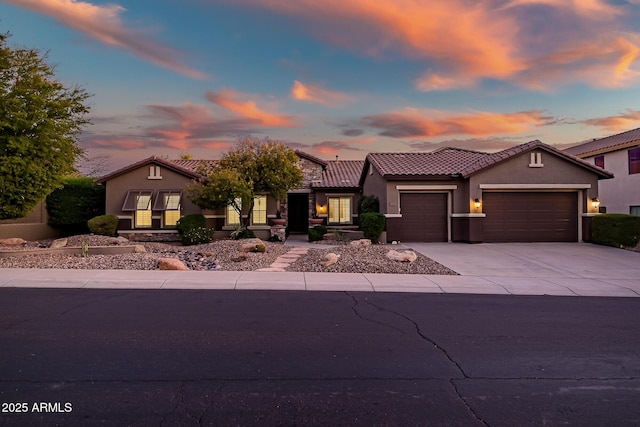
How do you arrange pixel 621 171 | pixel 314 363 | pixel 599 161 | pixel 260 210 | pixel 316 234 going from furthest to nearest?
pixel 599 161
pixel 621 171
pixel 260 210
pixel 316 234
pixel 314 363

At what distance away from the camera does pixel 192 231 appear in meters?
18.9

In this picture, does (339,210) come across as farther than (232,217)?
Yes

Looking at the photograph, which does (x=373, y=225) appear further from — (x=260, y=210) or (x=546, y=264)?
(x=546, y=264)

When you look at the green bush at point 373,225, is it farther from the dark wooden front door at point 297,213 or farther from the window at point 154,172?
the window at point 154,172

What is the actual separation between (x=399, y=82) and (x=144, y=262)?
14.4 metres

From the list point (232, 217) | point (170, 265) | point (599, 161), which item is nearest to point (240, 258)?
point (170, 265)

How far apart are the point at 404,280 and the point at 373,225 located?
357 inches

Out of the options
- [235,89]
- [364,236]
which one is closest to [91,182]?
[235,89]

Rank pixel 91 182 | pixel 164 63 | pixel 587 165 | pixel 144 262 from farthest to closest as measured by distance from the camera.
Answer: pixel 91 182 → pixel 587 165 → pixel 164 63 → pixel 144 262

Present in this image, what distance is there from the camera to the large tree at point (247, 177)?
17953mm

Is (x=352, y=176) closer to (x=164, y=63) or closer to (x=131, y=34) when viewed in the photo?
(x=164, y=63)

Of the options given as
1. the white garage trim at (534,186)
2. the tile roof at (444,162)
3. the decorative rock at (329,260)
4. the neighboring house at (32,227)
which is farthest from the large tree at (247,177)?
the white garage trim at (534,186)

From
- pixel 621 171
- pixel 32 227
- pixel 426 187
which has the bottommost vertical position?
pixel 32 227

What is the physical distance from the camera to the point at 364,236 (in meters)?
19.9
